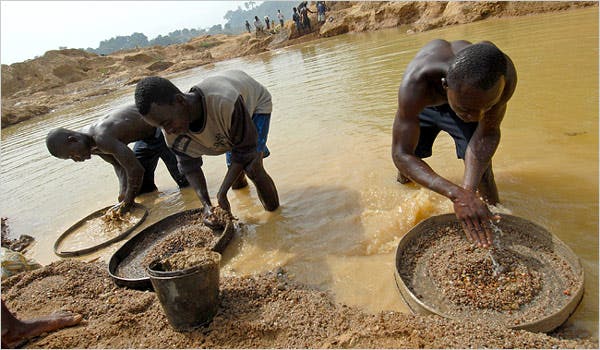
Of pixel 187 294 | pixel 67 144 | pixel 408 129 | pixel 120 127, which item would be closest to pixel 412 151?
pixel 408 129

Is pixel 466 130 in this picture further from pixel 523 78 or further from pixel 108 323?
pixel 523 78

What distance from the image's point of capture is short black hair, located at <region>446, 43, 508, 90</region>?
1.87m

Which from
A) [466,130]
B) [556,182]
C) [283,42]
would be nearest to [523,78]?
[556,182]

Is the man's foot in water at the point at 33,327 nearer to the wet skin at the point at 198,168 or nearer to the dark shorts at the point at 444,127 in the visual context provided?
the wet skin at the point at 198,168

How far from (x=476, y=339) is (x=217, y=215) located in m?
2.12

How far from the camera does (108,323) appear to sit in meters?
2.25

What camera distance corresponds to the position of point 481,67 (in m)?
1.87

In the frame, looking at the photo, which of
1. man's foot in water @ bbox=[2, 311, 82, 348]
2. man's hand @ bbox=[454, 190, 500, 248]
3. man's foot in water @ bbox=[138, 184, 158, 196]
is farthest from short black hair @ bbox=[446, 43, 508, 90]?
man's foot in water @ bbox=[138, 184, 158, 196]

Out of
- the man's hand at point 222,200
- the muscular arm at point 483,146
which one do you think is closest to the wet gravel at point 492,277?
the muscular arm at point 483,146

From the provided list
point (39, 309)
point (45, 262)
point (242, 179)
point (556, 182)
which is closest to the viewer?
point (39, 309)

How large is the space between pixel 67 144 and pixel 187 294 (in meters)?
2.70

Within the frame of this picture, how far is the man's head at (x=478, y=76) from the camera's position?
73.9 inches

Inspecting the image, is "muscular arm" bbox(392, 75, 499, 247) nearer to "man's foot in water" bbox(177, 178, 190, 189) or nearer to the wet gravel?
the wet gravel

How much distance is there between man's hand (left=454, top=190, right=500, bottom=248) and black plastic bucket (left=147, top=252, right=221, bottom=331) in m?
1.42
